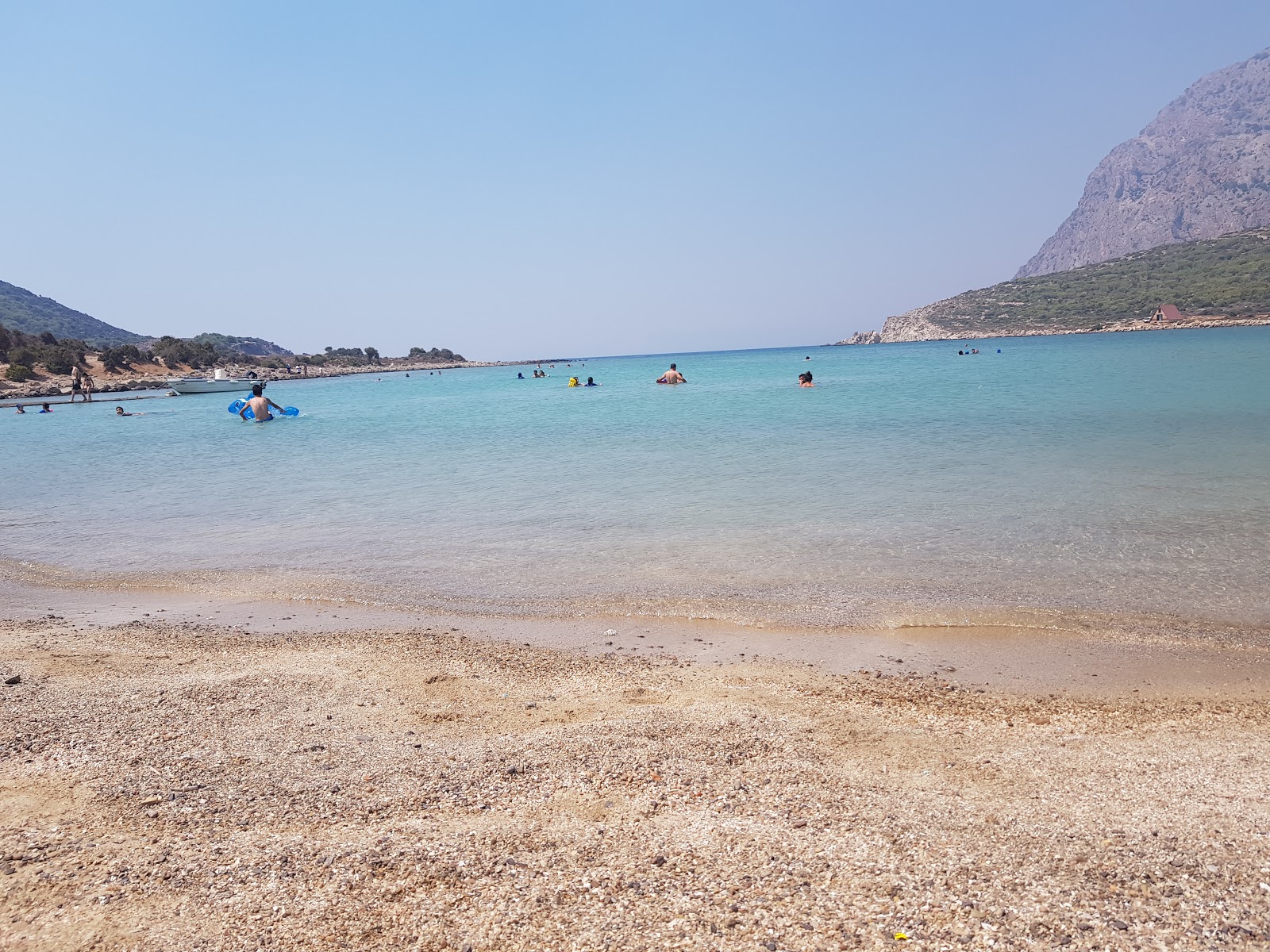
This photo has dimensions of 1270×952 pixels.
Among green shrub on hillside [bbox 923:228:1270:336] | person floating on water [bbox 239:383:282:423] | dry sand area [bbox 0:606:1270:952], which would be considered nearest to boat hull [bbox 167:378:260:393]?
person floating on water [bbox 239:383:282:423]

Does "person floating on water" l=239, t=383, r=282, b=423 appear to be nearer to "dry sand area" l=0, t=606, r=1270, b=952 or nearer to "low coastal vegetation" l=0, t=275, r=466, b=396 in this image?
"low coastal vegetation" l=0, t=275, r=466, b=396

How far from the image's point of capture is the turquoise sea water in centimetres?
793

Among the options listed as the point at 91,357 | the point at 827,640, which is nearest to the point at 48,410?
the point at 91,357

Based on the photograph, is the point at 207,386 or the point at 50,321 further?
the point at 50,321

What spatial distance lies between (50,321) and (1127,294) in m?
179

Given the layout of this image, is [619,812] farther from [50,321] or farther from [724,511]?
[50,321]

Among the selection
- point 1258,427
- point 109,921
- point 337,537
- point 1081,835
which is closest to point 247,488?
point 337,537

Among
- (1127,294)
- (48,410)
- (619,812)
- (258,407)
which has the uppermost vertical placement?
(1127,294)

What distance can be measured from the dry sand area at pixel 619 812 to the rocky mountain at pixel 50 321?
5263 inches

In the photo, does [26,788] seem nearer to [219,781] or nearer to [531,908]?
[219,781]

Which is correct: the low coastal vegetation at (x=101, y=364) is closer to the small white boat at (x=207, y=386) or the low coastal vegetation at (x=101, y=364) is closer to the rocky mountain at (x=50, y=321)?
the small white boat at (x=207, y=386)

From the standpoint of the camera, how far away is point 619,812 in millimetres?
3789

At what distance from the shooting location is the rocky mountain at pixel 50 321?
124312 millimetres

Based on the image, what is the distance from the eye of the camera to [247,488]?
1548cm
